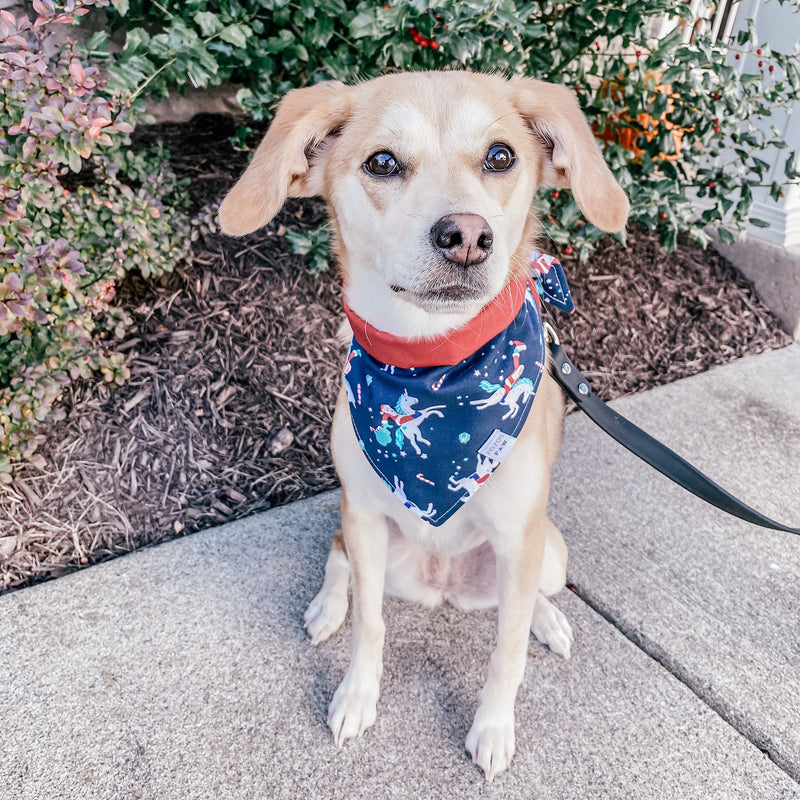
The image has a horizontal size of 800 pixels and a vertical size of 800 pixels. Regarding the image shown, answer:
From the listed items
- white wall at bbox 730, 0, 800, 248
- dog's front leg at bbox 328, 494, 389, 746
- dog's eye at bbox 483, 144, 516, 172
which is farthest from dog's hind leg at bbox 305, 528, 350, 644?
white wall at bbox 730, 0, 800, 248

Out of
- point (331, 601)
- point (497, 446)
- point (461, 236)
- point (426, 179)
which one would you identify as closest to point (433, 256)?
point (461, 236)

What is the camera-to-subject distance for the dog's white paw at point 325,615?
2326mm

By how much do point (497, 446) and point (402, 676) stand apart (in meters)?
0.90

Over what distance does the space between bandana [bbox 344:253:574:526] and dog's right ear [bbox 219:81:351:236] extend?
0.42m

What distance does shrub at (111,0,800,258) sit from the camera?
2.65m

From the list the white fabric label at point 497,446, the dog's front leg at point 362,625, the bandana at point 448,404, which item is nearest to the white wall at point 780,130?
the bandana at point 448,404

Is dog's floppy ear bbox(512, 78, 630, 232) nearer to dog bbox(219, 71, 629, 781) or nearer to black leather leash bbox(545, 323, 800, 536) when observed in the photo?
dog bbox(219, 71, 629, 781)

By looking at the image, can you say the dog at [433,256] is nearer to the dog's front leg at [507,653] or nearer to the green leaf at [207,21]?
the dog's front leg at [507,653]

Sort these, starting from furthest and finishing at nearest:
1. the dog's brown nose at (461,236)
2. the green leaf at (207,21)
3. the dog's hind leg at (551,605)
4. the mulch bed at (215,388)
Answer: the mulch bed at (215,388) < the green leaf at (207,21) < the dog's hind leg at (551,605) < the dog's brown nose at (461,236)

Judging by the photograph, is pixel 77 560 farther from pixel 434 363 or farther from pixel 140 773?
pixel 434 363

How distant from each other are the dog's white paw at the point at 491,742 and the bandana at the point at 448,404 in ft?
1.99

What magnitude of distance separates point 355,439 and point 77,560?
1385mm

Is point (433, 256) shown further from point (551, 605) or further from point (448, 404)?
point (551, 605)

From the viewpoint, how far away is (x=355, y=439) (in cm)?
203
